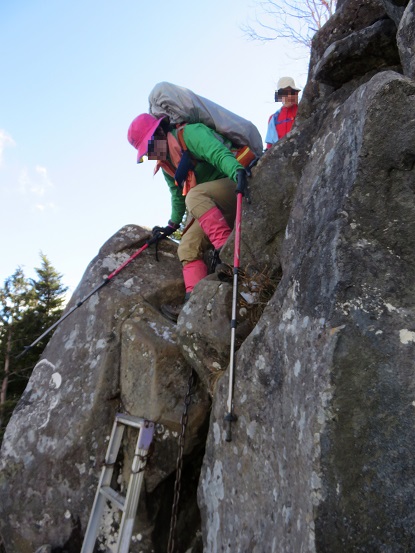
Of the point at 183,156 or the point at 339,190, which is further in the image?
the point at 183,156

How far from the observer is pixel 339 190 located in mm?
3568

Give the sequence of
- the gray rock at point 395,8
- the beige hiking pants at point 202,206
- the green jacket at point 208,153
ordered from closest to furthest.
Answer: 1. the gray rock at point 395,8
2. the green jacket at point 208,153
3. the beige hiking pants at point 202,206

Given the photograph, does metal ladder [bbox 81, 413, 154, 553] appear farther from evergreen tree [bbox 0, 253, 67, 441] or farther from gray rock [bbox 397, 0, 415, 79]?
evergreen tree [bbox 0, 253, 67, 441]

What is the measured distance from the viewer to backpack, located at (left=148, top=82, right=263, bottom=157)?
5.96 m

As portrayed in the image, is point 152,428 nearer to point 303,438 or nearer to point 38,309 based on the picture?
point 303,438

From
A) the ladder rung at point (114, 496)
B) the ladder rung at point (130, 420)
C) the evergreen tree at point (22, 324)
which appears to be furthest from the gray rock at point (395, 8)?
the evergreen tree at point (22, 324)

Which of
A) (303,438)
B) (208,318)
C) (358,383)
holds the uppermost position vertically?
(208,318)

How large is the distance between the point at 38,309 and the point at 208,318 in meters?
11.1

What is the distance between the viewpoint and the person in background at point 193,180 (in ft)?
18.8

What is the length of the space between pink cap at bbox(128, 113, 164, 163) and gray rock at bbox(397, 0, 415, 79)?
10.1ft

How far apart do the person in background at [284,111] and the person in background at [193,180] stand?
1.72 m

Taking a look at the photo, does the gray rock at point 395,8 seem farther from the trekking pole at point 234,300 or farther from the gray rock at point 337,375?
the trekking pole at point 234,300

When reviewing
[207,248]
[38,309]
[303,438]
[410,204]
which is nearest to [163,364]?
[207,248]

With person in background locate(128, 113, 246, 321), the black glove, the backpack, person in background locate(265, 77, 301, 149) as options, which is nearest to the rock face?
the black glove
